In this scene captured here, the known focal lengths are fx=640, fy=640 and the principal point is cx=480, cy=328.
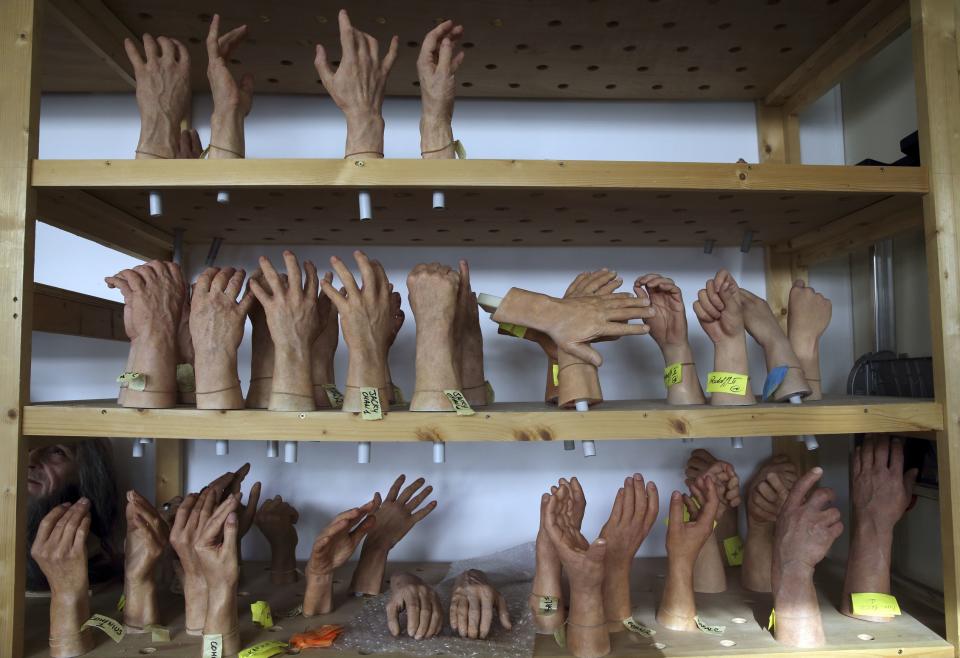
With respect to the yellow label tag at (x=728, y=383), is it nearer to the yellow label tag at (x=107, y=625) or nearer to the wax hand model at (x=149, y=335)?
the wax hand model at (x=149, y=335)

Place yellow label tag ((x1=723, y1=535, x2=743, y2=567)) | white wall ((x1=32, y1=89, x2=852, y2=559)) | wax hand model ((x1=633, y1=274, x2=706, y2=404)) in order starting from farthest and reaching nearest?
white wall ((x1=32, y1=89, x2=852, y2=559)), yellow label tag ((x1=723, y1=535, x2=743, y2=567)), wax hand model ((x1=633, y1=274, x2=706, y2=404))

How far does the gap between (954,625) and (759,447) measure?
0.59 m

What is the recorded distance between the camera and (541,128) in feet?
5.55

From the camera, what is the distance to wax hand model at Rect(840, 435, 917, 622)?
1.23 m

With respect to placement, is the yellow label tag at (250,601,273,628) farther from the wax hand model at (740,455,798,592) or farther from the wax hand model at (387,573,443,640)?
the wax hand model at (740,455,798,592)

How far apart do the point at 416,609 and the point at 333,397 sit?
0.42 m

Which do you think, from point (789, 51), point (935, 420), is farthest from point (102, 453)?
point (789, 51)

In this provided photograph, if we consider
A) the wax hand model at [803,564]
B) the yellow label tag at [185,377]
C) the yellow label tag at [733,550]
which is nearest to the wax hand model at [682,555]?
the wax hand model at [803,564]

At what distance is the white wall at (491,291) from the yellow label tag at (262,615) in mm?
419

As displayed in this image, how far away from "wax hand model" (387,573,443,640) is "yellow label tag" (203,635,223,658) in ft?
0.94

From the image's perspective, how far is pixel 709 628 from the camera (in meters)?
1.19

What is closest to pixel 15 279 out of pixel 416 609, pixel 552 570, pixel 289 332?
pixel 289 332

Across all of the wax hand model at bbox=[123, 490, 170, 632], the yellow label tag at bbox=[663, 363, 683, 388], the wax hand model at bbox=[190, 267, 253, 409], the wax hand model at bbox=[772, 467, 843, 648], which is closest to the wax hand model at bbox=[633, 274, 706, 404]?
the yellow label tag at bbox=[663, 363, 683, 388]

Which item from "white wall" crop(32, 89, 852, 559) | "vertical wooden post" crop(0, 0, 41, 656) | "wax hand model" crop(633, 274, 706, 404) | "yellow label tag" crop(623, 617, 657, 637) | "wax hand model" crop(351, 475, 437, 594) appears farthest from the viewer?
"white wall" crop(32, 89, 852, 559)
